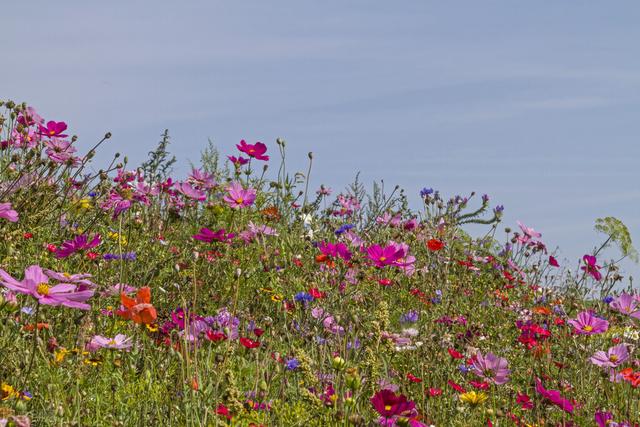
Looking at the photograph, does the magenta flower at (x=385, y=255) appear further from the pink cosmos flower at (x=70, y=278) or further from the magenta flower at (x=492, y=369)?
the pink cosmos flower at (x=70, y=278)

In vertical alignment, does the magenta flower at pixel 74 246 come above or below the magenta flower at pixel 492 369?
above

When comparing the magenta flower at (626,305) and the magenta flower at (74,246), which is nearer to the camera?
the magenta flower at (74,246)

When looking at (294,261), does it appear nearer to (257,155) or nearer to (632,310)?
(257,155)

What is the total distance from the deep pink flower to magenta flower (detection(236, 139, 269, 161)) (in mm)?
3109

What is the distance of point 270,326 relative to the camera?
312 cm

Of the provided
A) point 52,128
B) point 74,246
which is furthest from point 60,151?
point 74,246

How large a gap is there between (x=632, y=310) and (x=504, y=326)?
735 mm

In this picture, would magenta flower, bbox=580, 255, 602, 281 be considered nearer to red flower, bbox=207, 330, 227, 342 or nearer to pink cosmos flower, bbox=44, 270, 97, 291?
red flower, bbox=207, 330, 227, 342

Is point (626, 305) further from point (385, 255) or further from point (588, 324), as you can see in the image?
point (385, 255)

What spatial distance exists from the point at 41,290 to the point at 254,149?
116 inches

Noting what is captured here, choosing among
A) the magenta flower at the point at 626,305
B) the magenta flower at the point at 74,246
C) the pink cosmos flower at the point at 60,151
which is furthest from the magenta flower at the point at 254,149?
the magenta flower at the point at 626,305

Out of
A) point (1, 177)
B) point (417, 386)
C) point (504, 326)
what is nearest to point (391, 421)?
point (417, 386)

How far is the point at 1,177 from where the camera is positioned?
522 cm

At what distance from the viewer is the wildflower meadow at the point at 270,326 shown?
2.25 meters
